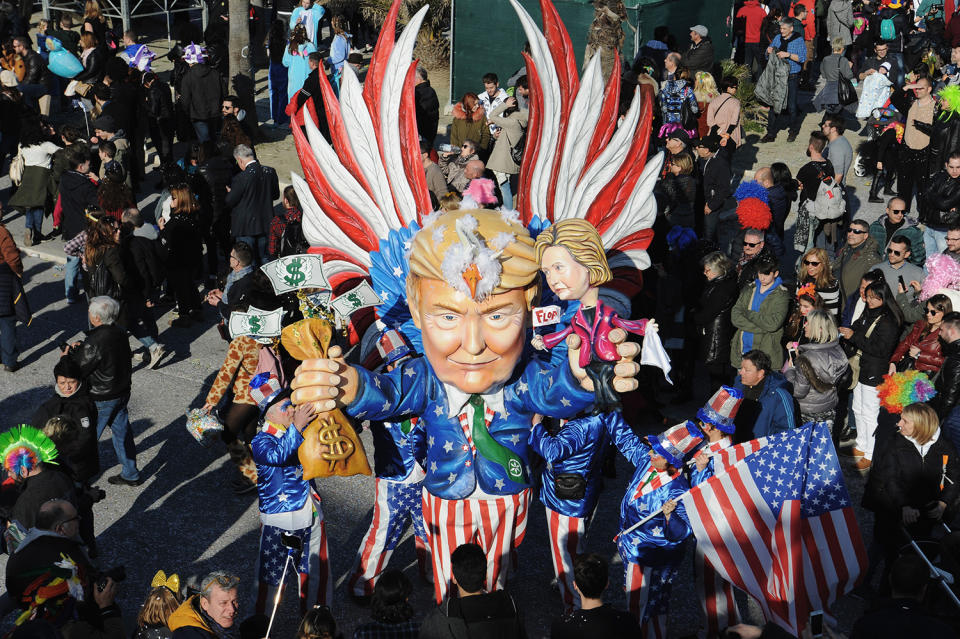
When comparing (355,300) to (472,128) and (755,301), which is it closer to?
(755,301)

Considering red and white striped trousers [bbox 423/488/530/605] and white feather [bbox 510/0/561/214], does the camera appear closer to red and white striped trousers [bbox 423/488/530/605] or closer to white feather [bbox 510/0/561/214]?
red and white striped trousers [bbox 423/488/530/605]

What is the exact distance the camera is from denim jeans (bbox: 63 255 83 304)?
1088 cm

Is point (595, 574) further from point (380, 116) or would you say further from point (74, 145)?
point (74, 145)

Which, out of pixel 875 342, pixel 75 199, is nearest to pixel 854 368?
pixel 875 342

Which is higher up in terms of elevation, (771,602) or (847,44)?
(847,44)

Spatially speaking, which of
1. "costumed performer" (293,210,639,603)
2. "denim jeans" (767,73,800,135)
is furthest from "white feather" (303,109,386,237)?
"denim jeans" (767,73,800,135)

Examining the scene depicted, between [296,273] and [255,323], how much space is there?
1.56ft

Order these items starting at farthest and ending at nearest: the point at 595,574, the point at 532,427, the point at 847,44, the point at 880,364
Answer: the point at 847,44 < the point at 880,364 < the point at 532,427 < the point at 595,574

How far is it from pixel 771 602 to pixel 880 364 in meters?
3.34

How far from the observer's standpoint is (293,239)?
1022 cm

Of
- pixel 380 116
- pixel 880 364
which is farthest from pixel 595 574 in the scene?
pixel 880 364

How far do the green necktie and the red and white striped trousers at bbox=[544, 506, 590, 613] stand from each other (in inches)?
31.1

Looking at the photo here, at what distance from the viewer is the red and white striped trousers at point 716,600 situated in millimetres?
6348

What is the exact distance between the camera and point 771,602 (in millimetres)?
5434
